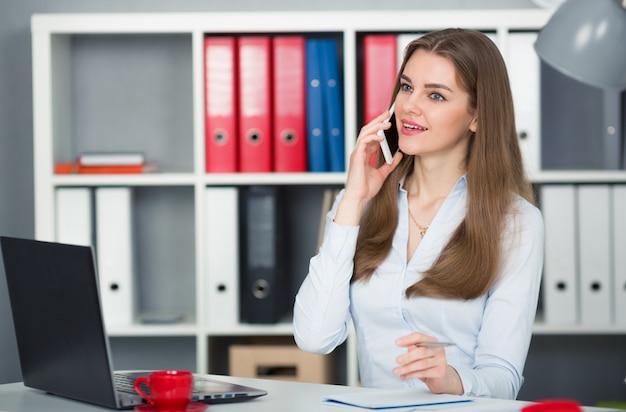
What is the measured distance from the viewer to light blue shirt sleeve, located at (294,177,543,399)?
187 centimetres

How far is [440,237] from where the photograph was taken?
2.01 m

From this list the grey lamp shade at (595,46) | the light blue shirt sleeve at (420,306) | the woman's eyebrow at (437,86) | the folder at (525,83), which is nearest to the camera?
the grey lamp shade at (595,46)

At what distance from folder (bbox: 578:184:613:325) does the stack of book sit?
132 cm

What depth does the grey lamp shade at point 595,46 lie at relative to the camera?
1496mm

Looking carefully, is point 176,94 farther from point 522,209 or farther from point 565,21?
point 565,21

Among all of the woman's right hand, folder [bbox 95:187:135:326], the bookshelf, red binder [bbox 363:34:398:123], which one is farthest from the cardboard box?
the woman's right hand

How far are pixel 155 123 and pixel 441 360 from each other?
175 centimetres

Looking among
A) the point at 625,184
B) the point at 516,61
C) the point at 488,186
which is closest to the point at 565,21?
the point at 488,186

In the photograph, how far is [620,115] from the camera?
284 cm

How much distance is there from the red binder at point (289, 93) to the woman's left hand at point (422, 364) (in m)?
1.25

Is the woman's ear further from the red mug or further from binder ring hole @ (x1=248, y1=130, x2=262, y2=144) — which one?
the red mug

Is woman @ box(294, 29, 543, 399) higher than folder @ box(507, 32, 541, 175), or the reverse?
folder @ box(507, 32, 541, 175)

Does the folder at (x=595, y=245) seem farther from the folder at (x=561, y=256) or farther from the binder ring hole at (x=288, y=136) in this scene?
the binder ring hole at (x=288, y=136)

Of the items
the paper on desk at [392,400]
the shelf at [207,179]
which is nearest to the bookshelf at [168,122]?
the shelf at [207,179]
